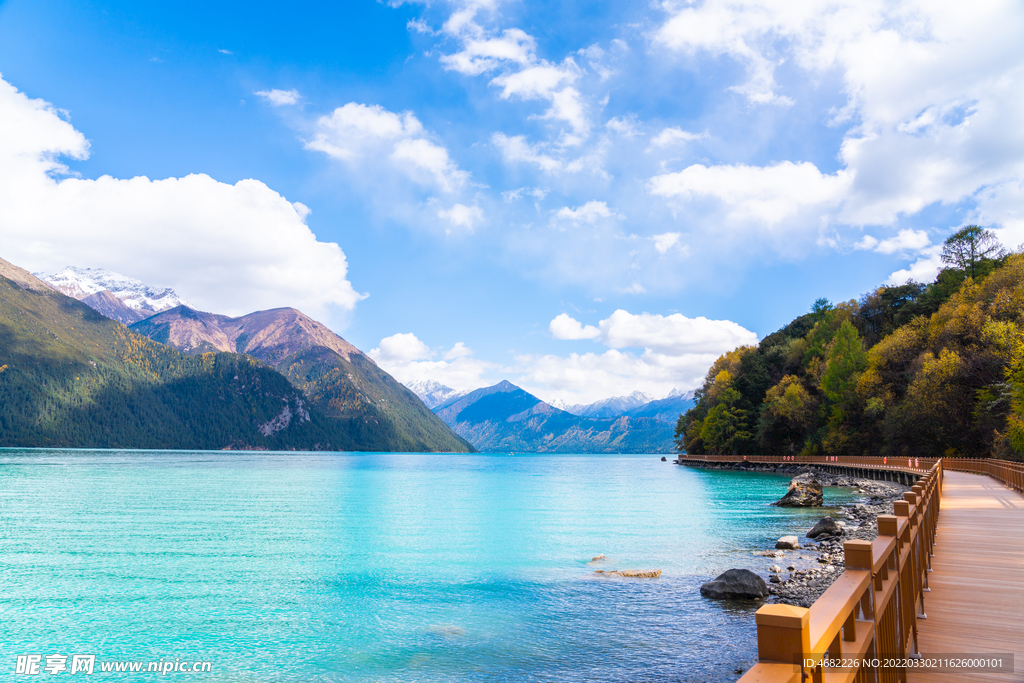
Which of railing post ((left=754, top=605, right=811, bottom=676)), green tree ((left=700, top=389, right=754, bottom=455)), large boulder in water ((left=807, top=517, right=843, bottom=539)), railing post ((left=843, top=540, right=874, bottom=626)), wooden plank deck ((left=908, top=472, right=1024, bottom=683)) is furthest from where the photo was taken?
green tree ((left=700, top=389, right=754, bottom=455))

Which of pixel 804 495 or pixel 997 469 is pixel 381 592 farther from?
pixel 997 469

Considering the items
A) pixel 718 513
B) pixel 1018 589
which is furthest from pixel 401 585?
pixel 718 513

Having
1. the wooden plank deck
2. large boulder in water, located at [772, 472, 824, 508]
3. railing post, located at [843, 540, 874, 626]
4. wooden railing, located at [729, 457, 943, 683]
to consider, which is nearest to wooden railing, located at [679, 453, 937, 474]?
large boulder in water, located at [772, 472, 824, 508]

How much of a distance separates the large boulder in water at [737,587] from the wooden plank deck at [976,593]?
4785 mm

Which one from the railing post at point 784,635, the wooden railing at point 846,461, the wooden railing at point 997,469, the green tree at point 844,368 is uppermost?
the green tree at point 844,368

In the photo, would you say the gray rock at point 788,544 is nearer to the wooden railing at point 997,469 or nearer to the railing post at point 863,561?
the wooden railing at point 997,469

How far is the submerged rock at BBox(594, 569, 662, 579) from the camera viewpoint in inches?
786

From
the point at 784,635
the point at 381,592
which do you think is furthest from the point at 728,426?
the point at 784,635

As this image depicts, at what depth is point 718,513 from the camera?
39312mm

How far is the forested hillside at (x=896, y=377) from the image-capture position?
4838 centimetres

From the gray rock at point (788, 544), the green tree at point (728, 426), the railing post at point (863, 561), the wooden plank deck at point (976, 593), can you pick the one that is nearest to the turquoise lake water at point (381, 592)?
the gray rock at point (788, 544)

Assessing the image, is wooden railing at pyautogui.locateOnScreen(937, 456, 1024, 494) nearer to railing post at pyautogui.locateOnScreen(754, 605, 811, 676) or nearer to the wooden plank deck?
the wooden plank deck

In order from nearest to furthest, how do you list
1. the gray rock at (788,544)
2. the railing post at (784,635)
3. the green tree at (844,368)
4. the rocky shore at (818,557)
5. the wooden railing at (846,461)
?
the railing post at (784,635) → the rocky shore at (818,557) → the gray rock at (788,544) → the wooden railing at (846,461) → the green tree at (844,368)

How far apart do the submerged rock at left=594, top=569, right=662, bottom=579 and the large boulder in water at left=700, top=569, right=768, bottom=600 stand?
2775 millimetres
